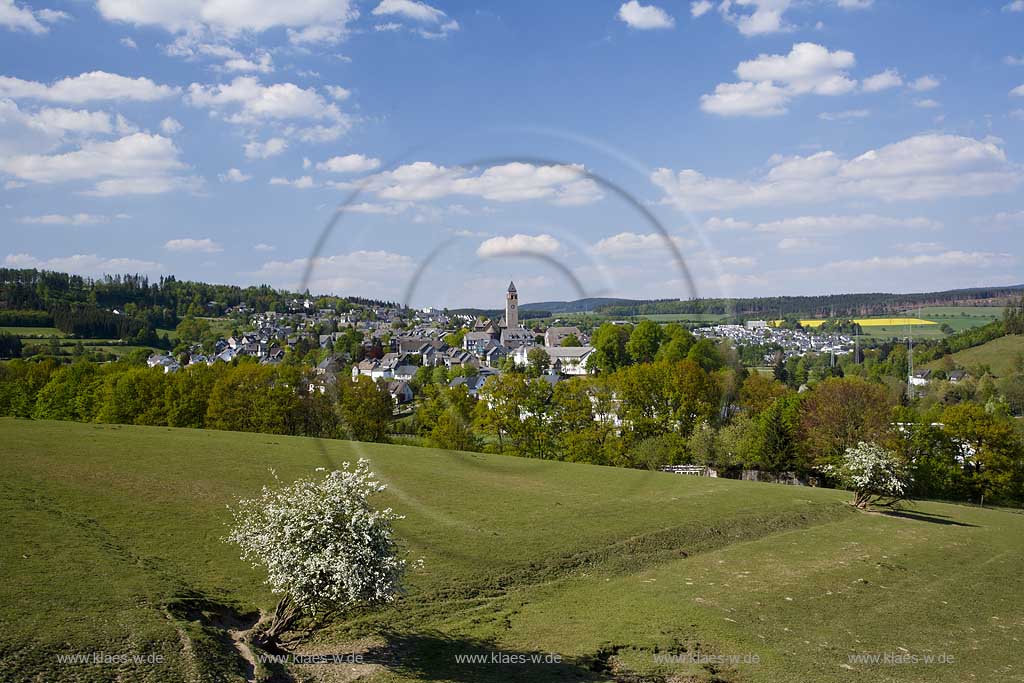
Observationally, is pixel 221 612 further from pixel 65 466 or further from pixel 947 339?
pixel 947 339

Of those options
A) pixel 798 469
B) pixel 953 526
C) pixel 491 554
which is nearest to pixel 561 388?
pixel 798 469

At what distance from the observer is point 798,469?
61.2 m

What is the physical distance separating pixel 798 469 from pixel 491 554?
146 feet

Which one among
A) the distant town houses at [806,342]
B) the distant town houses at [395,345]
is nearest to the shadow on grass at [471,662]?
the distant town houses at [395,345]

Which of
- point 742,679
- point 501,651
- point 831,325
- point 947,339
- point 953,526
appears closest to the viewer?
point 742,679

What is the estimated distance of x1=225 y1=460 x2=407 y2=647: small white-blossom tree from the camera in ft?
51.2

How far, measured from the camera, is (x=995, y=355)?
16038 centimetres

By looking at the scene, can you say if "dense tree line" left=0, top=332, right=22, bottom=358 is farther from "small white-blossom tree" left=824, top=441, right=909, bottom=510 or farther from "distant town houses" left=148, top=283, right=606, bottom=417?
"small white-blossom tree" left=824, top=441, right=909, bottom=510

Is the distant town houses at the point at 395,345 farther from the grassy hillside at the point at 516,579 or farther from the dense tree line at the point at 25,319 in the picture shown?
the dense tree line at the point at 25,319

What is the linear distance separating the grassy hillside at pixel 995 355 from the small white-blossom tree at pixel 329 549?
6391 inches

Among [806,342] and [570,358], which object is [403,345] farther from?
[806,342]

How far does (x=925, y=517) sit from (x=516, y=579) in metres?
28.8

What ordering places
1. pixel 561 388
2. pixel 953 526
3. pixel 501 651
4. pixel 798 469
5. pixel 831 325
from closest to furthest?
pixel 501 651
pixel 953 526
pixel 798 469
pixel 561 388
pixel 831 325

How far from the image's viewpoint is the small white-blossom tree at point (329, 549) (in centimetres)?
1560
